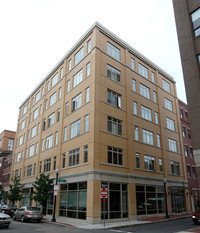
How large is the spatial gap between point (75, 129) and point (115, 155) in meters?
5.78

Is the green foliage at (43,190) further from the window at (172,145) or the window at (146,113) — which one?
the window at (172,145)

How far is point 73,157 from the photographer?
26.0 meters

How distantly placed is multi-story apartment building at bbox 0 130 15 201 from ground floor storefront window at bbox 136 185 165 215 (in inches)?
1409

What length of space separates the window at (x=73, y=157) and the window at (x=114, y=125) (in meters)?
4.50

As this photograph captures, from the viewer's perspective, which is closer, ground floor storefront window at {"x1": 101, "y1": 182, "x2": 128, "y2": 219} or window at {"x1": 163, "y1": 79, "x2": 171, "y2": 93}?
ground floor storefront window at {"x1": 101, "y1": 182, "x2": 128, "y2": 219}

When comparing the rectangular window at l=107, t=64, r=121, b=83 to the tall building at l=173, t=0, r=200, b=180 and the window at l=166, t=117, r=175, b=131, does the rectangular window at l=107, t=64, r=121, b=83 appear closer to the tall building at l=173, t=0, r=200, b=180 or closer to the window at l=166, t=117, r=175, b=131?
the tall building at l=173, t=0, r=200, b=180

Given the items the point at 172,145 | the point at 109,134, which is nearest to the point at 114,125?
the point at 109,134

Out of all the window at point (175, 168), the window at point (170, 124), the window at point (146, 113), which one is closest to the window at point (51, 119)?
the window at point (146, 113)

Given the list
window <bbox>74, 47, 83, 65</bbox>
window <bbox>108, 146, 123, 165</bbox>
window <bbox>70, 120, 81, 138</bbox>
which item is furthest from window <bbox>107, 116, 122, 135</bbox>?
window <bbox>74, 47, 83, 65</bbox>

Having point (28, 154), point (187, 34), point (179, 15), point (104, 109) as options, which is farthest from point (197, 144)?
point (28, 154)

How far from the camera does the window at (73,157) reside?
2532cm

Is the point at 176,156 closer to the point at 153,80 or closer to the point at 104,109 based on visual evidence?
the point at 153,80

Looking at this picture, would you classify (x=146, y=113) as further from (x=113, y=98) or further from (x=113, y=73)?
(x=113, y=73)

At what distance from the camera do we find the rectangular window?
91.2ft
